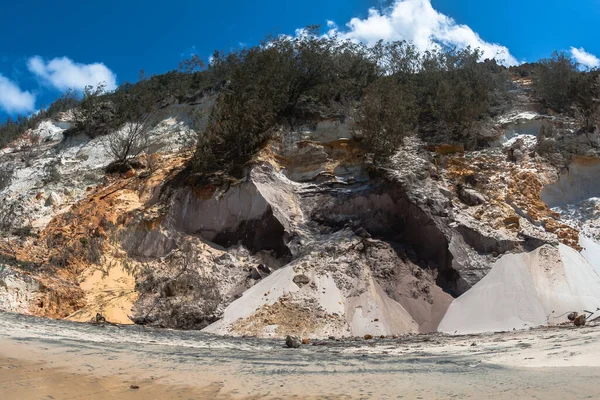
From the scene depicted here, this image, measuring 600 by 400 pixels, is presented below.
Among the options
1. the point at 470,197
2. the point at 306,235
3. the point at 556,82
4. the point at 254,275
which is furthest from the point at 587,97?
the point at 254,275

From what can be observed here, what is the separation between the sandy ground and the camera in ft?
20.0

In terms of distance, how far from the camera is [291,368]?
25.6 ft

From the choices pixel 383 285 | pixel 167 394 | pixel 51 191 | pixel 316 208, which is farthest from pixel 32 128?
pixel 167 394

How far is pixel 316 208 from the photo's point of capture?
59.7ft

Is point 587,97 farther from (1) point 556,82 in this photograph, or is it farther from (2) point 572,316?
(2) point 572,316

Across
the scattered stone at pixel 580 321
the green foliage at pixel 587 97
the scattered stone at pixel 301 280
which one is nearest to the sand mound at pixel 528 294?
the scattered stone at pixel 580 321

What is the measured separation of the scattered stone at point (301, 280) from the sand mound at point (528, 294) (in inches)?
154

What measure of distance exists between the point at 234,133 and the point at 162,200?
383cm

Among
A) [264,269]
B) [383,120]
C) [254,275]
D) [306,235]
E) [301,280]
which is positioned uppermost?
[383,120]

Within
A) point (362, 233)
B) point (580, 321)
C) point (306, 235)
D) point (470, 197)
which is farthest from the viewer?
point (470, 197)

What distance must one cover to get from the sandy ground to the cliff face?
11.3 feet

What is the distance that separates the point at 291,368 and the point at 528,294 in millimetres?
8473

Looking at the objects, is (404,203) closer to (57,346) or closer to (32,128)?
(57,346)

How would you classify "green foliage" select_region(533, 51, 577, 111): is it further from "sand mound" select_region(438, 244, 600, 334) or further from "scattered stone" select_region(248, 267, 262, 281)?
"scattered stone" select_region(248, 267, 262, 281)
